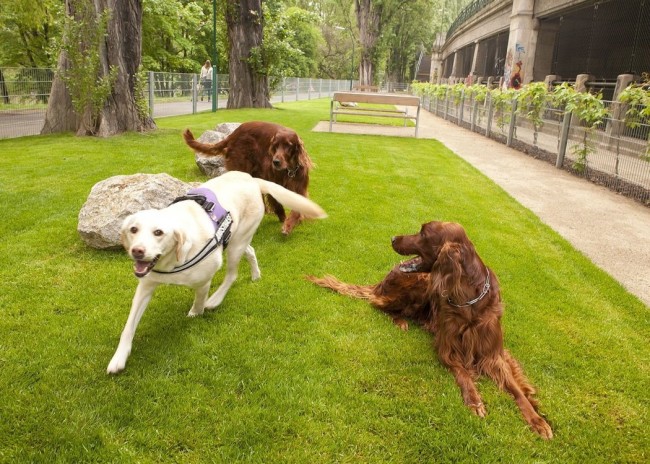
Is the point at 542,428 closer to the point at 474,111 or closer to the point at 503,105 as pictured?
the point at 503,105

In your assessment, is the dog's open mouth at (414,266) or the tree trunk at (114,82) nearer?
Result: the dog's open mouth at (414,266)

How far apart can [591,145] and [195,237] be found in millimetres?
8778

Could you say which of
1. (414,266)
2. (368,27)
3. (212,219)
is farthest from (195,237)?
(368,27)

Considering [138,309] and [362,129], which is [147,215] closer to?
[138,309]

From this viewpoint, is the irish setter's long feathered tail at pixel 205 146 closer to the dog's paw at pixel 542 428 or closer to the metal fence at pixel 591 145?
the dog's paw at pixel 542 428

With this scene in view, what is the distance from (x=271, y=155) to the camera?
17.4 ft

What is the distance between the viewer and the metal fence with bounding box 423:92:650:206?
7543 millimetres

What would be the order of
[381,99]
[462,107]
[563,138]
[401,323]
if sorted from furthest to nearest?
[462,107] < [381,99] < [563,138] < [401,323]

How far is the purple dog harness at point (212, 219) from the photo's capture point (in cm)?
282

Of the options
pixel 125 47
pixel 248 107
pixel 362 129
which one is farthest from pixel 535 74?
pixel 125 47

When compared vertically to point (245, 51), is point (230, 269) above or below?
below

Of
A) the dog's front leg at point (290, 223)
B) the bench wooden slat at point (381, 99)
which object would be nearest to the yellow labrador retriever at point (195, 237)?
the dog's front leg at point (290, 223)

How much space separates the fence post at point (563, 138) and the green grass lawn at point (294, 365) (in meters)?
5.46

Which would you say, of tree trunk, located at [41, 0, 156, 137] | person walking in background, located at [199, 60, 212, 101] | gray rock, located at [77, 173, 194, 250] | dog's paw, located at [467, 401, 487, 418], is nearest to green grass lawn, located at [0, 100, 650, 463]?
dog's paw, located at [467, 401, 487, 418]
